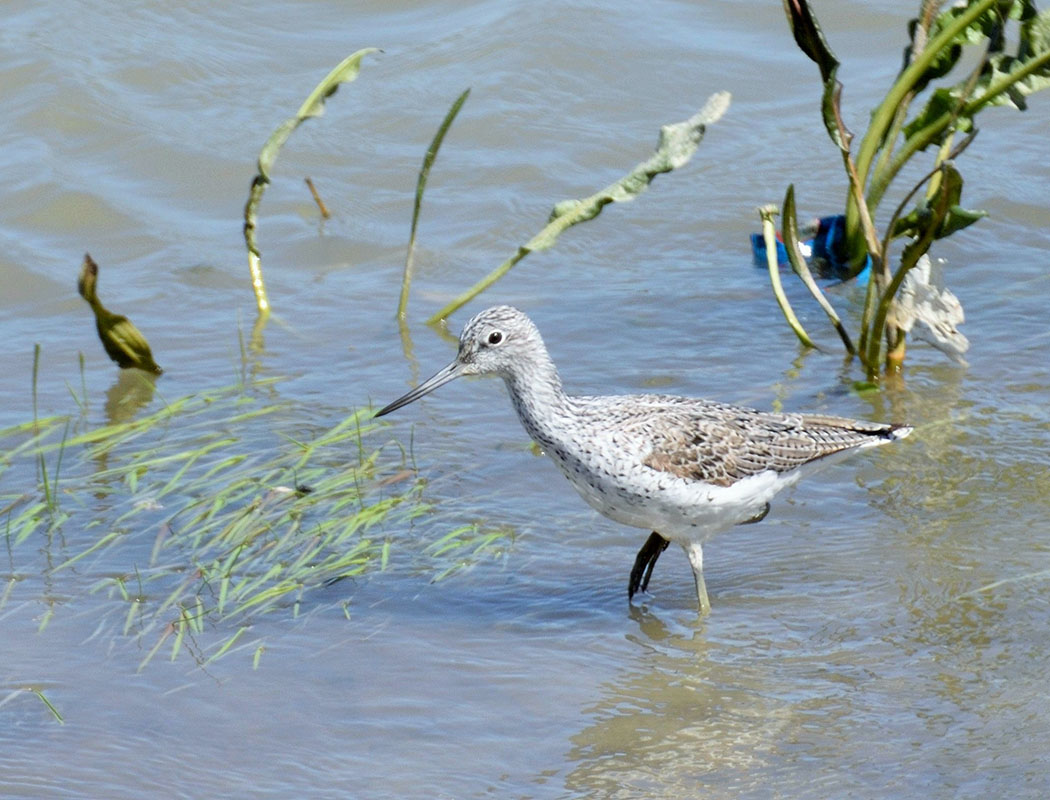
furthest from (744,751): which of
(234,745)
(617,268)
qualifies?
(617,268)

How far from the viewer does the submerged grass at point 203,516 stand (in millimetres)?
5359

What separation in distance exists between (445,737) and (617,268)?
4871 millimetres

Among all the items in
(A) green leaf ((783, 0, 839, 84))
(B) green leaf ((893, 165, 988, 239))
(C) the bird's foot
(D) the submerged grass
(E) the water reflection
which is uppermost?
(A) green leaf ((783, 0, 839, 84))

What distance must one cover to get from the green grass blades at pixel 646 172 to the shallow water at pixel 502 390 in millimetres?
760

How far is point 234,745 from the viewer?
14.8 feet

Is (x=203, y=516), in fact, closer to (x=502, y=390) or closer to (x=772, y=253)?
(x=502, y=390)

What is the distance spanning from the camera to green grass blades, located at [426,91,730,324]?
6.94 m

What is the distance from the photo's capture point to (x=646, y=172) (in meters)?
7.06

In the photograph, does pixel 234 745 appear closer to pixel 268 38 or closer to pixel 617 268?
pixel 617 268

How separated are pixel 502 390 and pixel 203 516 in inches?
77.4

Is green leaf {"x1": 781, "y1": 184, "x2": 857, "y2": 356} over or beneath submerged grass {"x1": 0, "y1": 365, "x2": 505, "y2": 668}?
over

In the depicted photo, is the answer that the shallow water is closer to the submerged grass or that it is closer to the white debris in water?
the submerged grass

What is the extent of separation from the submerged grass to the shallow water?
0.07 m

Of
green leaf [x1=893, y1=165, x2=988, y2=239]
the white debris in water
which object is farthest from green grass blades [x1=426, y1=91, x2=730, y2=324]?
the white debris in water
